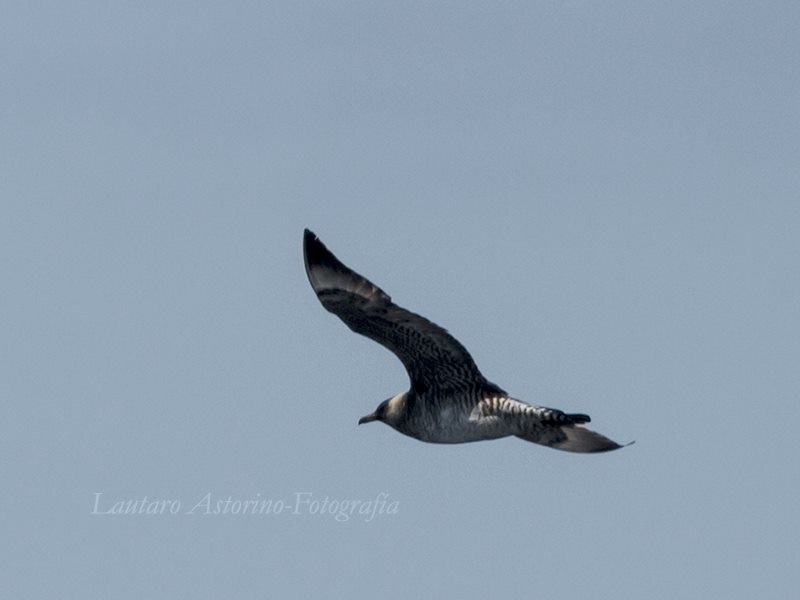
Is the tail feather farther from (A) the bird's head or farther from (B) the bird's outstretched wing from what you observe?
(A) the bird's head

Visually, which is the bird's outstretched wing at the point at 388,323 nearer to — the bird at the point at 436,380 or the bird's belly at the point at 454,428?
the bird at the point at 436,380

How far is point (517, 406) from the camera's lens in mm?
29109

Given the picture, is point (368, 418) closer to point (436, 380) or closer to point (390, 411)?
point (390, 411)

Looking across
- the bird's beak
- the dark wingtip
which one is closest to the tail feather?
the bird's beak

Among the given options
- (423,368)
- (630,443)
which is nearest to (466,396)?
(423,368)

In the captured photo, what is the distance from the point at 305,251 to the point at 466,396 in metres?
2.97

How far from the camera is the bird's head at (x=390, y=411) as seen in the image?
101ft

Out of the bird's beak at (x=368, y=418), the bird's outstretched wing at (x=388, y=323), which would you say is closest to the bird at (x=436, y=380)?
the bird's outstretched wing at (x=388, y=323)

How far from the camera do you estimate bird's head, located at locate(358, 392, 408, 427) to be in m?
30.6

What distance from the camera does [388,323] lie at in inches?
1141

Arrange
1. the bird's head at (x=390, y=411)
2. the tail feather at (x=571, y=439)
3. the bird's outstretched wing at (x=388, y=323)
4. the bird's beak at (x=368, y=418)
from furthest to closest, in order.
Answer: the bird's beak at (x=368, y=418), the bird's head at (x=390, y=411), the tail feather at (x=571, y=439), the bird's outstretched wing at (x=388, y=323)

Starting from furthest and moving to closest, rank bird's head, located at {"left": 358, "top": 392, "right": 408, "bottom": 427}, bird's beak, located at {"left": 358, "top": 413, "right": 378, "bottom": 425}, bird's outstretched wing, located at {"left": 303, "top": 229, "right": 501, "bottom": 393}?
1. bird's beak, located at {"left": 358, "top": 413, "right": 378, "bottom": 425}
2. bird's head, located at {"left": 358, "top": 392, "right": 408, "bottom": 427}
3. bird's outstretched wing, located at {"left": 303, "top": 229, "right": 501, "bottom": 393}

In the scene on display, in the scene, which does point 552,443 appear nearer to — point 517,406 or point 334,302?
point 517,406

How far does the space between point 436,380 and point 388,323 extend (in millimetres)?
1336
